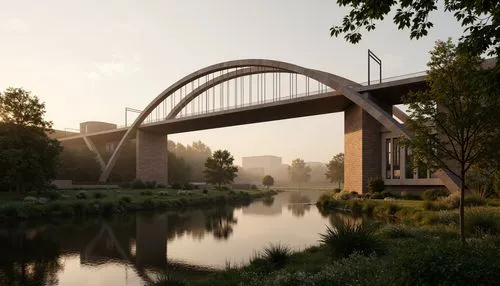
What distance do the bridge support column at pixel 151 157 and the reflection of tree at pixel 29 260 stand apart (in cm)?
5311

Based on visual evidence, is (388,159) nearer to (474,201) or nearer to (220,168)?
(474,201)

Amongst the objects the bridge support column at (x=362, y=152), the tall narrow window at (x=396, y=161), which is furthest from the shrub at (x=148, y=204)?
the tall narrow window at (x=396, y=161)

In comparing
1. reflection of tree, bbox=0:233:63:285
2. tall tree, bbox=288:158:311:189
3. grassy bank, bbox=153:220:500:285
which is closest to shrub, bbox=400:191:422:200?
grassy bank, bbox=153:220:500:285

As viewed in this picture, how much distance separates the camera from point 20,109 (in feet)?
117

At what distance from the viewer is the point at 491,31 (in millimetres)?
7832

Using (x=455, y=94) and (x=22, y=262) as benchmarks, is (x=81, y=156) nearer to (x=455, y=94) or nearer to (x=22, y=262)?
(x=22, y=262)

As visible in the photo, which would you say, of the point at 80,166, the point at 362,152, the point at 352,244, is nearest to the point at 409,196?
the point at 362,152

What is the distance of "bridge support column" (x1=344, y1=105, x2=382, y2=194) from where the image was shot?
4303 cm

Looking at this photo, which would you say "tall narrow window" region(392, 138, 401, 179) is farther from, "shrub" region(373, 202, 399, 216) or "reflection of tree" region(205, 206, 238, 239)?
"reflection of tree" region(205, 206, 238, 239)

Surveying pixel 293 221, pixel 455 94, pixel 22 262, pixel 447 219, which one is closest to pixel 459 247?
pixel 455 94

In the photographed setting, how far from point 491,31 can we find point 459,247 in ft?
14.6

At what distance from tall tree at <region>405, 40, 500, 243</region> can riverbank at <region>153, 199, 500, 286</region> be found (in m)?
2.57

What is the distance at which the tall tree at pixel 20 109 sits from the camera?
116 feet

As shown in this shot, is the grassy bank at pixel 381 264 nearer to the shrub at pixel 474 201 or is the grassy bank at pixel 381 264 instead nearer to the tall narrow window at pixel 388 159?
the shrub at pixel 474 201
